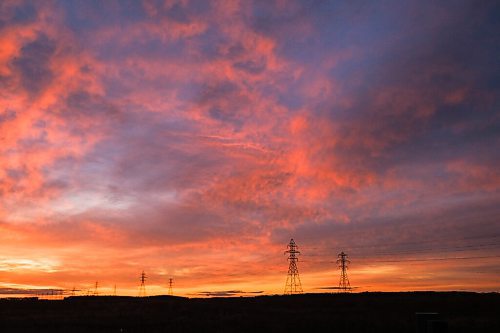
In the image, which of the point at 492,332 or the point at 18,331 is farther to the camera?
the point at 18,331

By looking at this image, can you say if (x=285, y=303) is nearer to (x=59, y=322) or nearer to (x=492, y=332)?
(x=59, y=322)

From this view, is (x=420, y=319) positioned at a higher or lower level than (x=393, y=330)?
higher

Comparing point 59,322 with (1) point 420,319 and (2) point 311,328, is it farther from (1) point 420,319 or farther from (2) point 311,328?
(1) point 420,319

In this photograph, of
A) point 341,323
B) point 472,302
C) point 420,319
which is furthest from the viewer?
point 472,302

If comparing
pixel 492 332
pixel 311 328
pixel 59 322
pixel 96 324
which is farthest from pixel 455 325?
pixel 59 322

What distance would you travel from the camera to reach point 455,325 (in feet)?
132

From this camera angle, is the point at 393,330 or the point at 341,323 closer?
the point at 393,330

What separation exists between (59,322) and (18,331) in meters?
12.1

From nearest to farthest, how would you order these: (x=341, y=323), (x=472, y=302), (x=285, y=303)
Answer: (x=341, y=323), (x=472, y=302), (x=285, y=303)

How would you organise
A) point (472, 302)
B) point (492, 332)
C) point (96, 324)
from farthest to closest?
point (472, 302), point (96, 324), point (492, 332)

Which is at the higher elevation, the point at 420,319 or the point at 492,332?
the point at 420,319

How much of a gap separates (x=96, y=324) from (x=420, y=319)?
49.4 m

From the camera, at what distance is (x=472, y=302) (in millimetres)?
76812

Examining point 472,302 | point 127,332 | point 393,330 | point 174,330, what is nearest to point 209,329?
point 174,330
